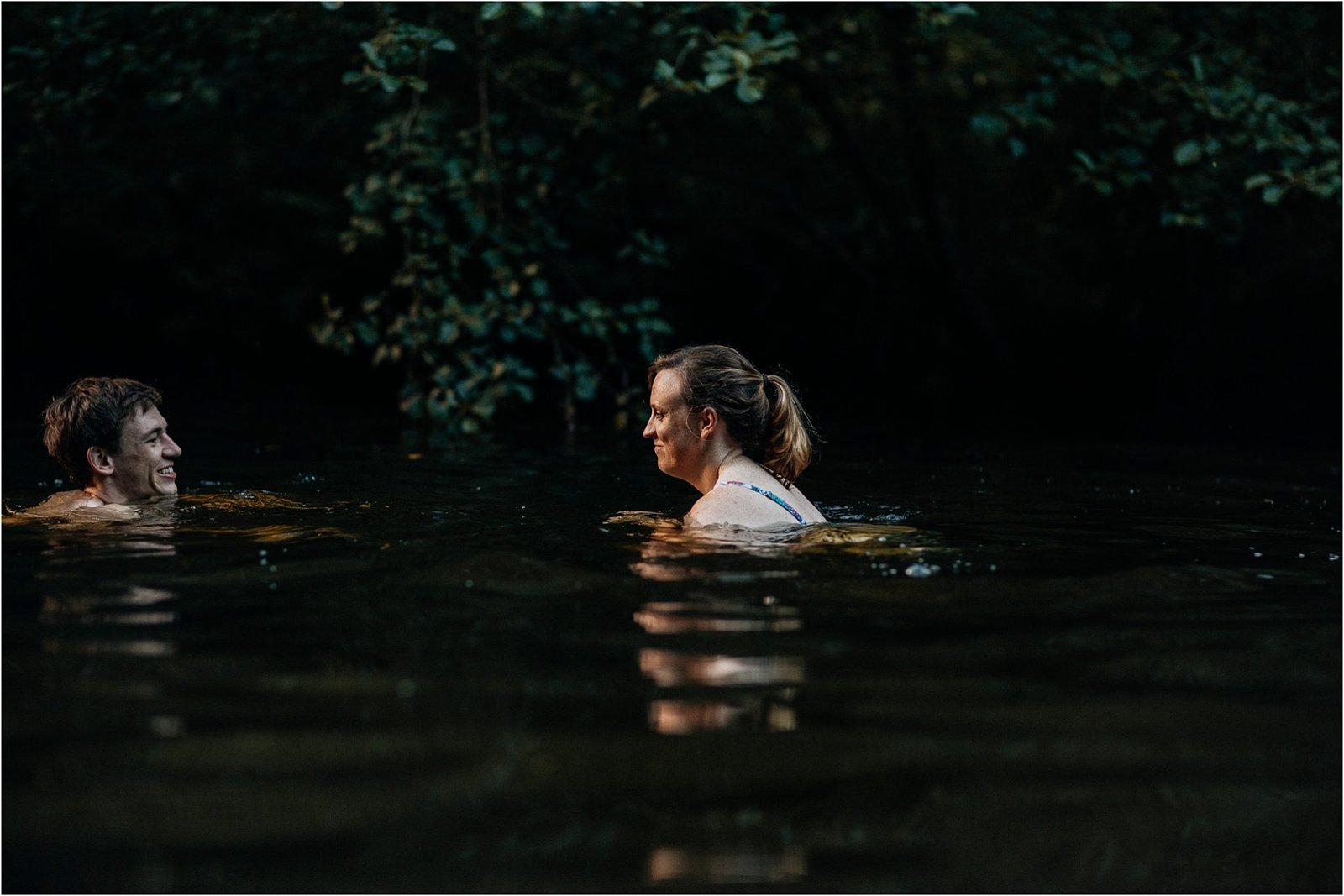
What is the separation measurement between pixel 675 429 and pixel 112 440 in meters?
2.87

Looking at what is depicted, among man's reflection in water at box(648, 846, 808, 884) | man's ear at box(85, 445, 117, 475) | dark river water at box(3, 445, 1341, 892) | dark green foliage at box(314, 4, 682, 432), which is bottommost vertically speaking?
man's reflection in water at box(648, 846, 808, 884)

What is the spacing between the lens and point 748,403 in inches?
292

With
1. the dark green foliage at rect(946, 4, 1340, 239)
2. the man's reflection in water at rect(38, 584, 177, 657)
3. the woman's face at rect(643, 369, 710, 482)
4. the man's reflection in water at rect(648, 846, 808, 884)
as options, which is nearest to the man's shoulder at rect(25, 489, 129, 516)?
the man's reflection in water at rect(38, 584, 177, 657)

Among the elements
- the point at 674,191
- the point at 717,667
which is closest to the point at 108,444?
the point at 717,667

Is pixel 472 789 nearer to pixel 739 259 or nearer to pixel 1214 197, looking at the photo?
pixel 1214 197

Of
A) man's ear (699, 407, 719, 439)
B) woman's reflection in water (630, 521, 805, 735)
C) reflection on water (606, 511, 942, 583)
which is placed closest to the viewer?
woman's reflection in water (630, 521, 805, 735)

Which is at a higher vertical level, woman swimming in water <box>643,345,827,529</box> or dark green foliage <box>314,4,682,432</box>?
dark green foliage <box>314,4,682,432</box>

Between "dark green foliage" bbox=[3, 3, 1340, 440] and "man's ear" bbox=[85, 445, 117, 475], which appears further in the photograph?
"dark green foliage" bbox=[3, 3, 1340, 440]

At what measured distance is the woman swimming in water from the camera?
740cm

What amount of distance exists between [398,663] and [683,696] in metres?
0.92

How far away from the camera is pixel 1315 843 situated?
130 inches

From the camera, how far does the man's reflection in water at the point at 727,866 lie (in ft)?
9.95

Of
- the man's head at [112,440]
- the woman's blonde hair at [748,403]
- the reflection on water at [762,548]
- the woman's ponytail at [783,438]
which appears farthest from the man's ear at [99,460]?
the woman's ponytail at [783,438]

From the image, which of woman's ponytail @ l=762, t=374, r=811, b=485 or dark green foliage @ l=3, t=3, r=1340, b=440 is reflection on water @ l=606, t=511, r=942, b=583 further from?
dark green foliage @ l=3, t=3, r=1340, b=440
